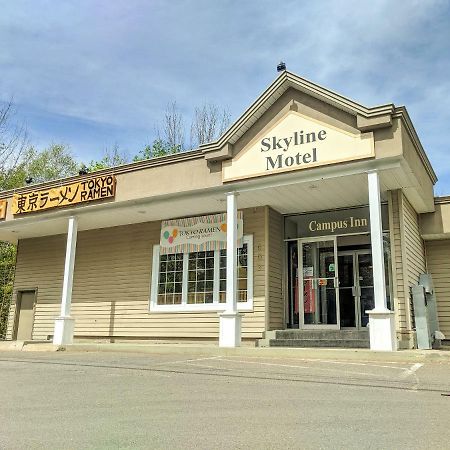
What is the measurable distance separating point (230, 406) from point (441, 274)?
10.1 metres

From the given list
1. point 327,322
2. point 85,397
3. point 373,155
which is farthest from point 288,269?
point 85,397

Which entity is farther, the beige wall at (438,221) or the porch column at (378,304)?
the beige wall at (438,221)

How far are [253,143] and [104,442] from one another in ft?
29.1

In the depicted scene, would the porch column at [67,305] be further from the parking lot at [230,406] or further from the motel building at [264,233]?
the parking lot at [230,406]

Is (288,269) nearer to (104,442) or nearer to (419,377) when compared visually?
(419,377)

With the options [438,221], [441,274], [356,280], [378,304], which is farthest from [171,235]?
[441,274]

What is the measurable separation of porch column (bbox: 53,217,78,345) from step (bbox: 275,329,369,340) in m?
6.00

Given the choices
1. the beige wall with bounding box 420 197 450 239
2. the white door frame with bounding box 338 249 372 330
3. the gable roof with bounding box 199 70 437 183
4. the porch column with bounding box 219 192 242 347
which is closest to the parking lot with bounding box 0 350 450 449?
the porch column with bounding box 219 192 242 347

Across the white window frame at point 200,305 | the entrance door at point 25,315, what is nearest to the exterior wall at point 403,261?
the white window frame at point 200,305

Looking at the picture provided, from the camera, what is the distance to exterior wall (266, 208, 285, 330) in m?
13.1

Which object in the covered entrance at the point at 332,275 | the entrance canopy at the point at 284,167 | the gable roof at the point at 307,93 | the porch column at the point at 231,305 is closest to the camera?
the gable roof at the point at 307,93

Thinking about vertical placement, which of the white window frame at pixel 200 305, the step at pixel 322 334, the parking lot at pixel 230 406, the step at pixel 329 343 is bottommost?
the parking lot at pixel 230 406

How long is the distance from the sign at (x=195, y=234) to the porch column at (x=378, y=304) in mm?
4364

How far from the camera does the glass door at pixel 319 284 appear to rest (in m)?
12.9
